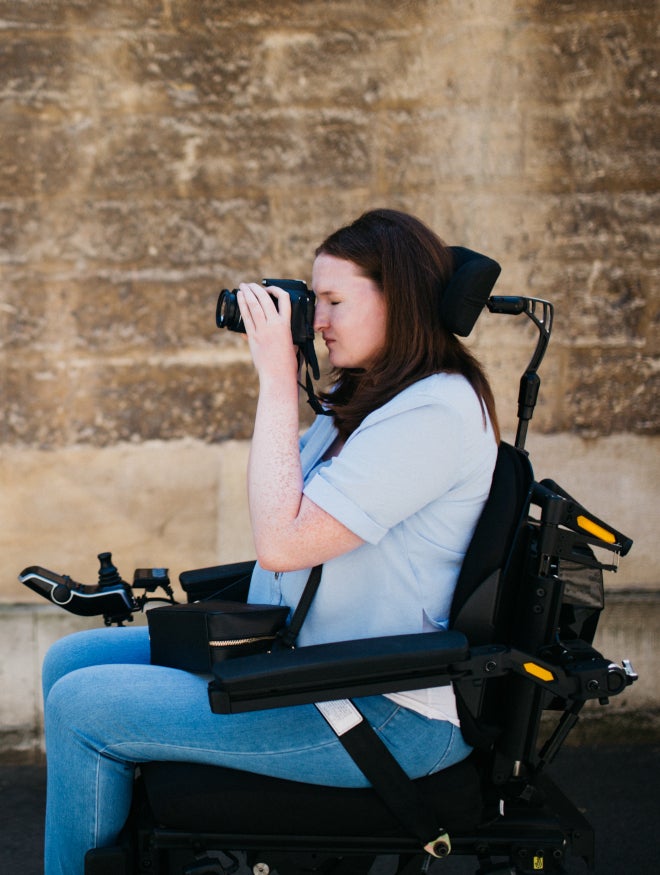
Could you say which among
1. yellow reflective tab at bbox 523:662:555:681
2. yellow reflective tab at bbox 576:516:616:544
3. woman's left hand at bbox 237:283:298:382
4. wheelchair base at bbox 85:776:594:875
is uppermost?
woman's left hand at bbox 237:283:298:382

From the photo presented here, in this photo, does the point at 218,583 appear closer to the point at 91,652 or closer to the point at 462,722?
the point at 91,652

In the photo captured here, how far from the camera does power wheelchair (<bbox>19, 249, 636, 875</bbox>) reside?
186 centimetres

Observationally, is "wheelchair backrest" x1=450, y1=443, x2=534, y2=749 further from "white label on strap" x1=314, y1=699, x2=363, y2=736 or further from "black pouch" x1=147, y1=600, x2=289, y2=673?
"black pouch" x1=147, y1=600, x2=289, y2=673

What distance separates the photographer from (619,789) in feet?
11.3

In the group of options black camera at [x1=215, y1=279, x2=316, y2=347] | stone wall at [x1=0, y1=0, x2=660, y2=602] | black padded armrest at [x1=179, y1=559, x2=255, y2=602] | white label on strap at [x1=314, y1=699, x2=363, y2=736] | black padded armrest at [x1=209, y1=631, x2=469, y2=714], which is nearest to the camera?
black padded armrest at [x1=209, y1=631, x2=469, y2=714]

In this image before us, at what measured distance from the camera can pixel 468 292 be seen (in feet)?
6.72

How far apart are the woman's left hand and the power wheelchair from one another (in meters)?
0.34

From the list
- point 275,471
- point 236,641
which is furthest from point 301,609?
point 275,471

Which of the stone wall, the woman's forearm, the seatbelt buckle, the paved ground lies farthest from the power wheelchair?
the stone wall

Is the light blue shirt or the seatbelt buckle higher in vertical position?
the light blue shirt

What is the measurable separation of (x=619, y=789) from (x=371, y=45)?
8.87 ft

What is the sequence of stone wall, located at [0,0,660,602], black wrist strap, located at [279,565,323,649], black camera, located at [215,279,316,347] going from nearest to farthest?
black wrist strap, located at [279,565,323,649] → black camera, located at [215,279,316,347] → stone wall, located at [0,0,660,602]

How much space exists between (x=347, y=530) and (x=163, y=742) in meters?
0.53

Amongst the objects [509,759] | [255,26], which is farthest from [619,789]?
[255,26]
